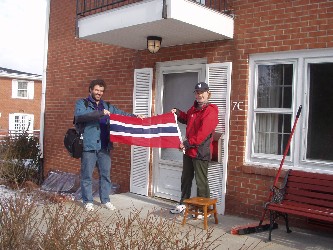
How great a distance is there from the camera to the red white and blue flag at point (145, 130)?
623 centimetres

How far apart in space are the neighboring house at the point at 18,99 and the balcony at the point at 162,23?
25.8m

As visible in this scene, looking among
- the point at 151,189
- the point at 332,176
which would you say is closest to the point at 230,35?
the point at 332,176

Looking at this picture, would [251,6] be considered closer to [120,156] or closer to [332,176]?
[332,176]

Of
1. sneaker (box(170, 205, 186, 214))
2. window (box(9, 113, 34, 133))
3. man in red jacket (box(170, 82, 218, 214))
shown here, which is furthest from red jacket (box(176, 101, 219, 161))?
window (box(9, 113, 34, 133))

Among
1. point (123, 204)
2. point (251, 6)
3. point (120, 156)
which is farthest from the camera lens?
point (120, 156)

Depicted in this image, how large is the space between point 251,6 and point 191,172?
2.71 m

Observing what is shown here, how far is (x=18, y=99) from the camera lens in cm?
3191

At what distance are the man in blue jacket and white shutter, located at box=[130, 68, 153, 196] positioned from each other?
1112 millimetres

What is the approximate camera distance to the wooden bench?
5012 millimetres

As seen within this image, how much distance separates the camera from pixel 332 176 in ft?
17.2

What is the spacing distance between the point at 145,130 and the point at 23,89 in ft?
93.1

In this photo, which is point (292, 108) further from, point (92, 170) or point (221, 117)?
point (92, 170)

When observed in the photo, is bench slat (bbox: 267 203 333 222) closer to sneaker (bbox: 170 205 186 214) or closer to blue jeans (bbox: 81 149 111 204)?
sneaker (bbox: 170 205 186 214)

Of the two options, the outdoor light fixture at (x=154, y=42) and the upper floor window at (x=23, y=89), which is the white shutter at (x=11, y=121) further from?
the outdoor light fixture at (x=154, y=42)
